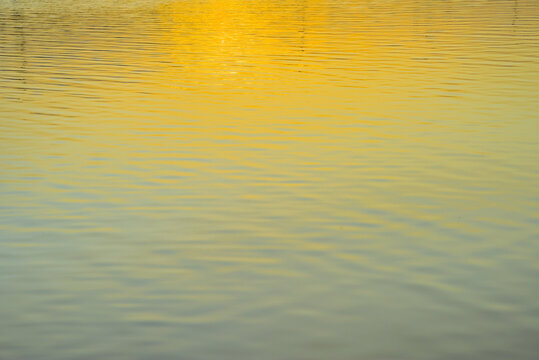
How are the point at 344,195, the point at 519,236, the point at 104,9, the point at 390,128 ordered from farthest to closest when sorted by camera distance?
the point at 104,9
the point at 390,128
the point at 344,195
the point at 519,236

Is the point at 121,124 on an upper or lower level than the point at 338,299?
upper

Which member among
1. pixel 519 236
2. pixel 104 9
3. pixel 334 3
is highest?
pixel 334 3

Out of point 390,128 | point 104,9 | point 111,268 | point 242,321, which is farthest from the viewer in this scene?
point 104,9

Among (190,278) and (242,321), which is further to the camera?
(190,278)

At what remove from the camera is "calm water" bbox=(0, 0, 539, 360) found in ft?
21.9

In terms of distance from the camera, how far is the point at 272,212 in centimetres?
964

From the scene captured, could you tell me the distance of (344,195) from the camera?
34.0 feet

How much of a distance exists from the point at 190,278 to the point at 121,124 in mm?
7606

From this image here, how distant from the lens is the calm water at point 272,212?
6.68 metres

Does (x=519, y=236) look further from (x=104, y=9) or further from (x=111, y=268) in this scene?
(x=104, y=9)

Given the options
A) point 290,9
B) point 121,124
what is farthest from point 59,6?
point 121,124

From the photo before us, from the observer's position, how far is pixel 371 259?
8133mm

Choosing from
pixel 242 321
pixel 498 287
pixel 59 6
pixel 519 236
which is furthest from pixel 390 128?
pixel 59 6

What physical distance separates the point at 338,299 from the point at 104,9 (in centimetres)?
4412
